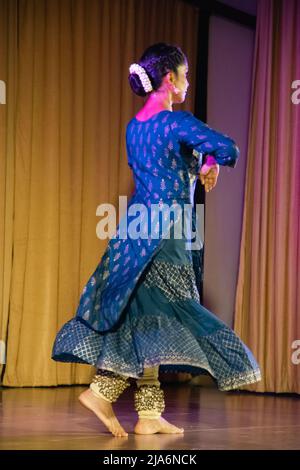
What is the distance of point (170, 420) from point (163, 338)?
2.96 ft

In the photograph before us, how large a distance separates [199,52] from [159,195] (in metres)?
3.37

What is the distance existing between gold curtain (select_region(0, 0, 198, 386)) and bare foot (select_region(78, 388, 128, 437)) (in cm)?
229

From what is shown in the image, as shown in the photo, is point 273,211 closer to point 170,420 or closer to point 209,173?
point 170,420

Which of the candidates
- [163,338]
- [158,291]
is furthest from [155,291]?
[163,338]

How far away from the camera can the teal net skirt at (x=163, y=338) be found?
3.01m

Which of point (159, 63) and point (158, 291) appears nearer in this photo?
point (158, 291)

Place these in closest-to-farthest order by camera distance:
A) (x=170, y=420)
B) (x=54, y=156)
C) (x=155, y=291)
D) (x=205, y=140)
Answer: (x=205, y=140) → (x=155, y=291) → (x=170, y=420) → (x=54, y=156)

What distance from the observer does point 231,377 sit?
120 inches

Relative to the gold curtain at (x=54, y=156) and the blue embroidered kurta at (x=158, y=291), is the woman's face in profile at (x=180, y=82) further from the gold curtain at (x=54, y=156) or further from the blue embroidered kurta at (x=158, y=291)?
the gold curtain at (x=54, y=156)

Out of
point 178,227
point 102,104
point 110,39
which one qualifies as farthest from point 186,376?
point 178,227

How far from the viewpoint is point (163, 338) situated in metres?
3.03

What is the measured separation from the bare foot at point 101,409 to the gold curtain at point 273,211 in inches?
102

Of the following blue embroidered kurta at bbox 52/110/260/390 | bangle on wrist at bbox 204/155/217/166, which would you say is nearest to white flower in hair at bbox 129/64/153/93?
blue embroidered kurta at bbox 52/110/260/390

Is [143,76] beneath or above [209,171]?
above
